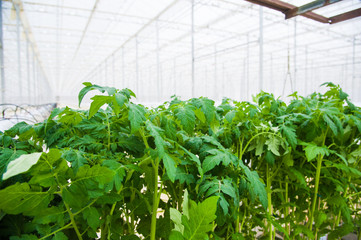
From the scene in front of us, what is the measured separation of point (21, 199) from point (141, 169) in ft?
0.86

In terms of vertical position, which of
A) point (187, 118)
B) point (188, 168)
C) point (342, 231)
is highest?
point (187, 118)

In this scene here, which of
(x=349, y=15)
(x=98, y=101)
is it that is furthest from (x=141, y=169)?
(x=349, y=15)

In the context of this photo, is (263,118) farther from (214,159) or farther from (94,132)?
(94,132)

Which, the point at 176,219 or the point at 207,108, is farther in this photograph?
the point at 207,108

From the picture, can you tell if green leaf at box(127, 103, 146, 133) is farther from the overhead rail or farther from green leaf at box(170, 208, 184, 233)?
the overhead rail

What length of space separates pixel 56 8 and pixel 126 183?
8995mm

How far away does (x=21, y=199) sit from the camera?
1.57ft

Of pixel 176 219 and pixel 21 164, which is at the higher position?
pixel 21 164

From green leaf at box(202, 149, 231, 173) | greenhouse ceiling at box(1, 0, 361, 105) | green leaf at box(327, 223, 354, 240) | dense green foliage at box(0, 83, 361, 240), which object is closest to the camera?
dense green foliage at box(0, 83, 361, 240)

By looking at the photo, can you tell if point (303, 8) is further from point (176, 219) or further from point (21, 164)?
point (21, 164)

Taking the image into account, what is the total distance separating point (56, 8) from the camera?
25.6 ft

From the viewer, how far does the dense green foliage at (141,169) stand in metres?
0.49

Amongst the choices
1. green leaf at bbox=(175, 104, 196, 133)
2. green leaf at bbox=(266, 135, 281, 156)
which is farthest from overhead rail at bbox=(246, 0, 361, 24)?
green leaf at bbox=(175, 104, 196, 133)

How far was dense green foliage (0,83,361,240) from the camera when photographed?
491 millimetres
